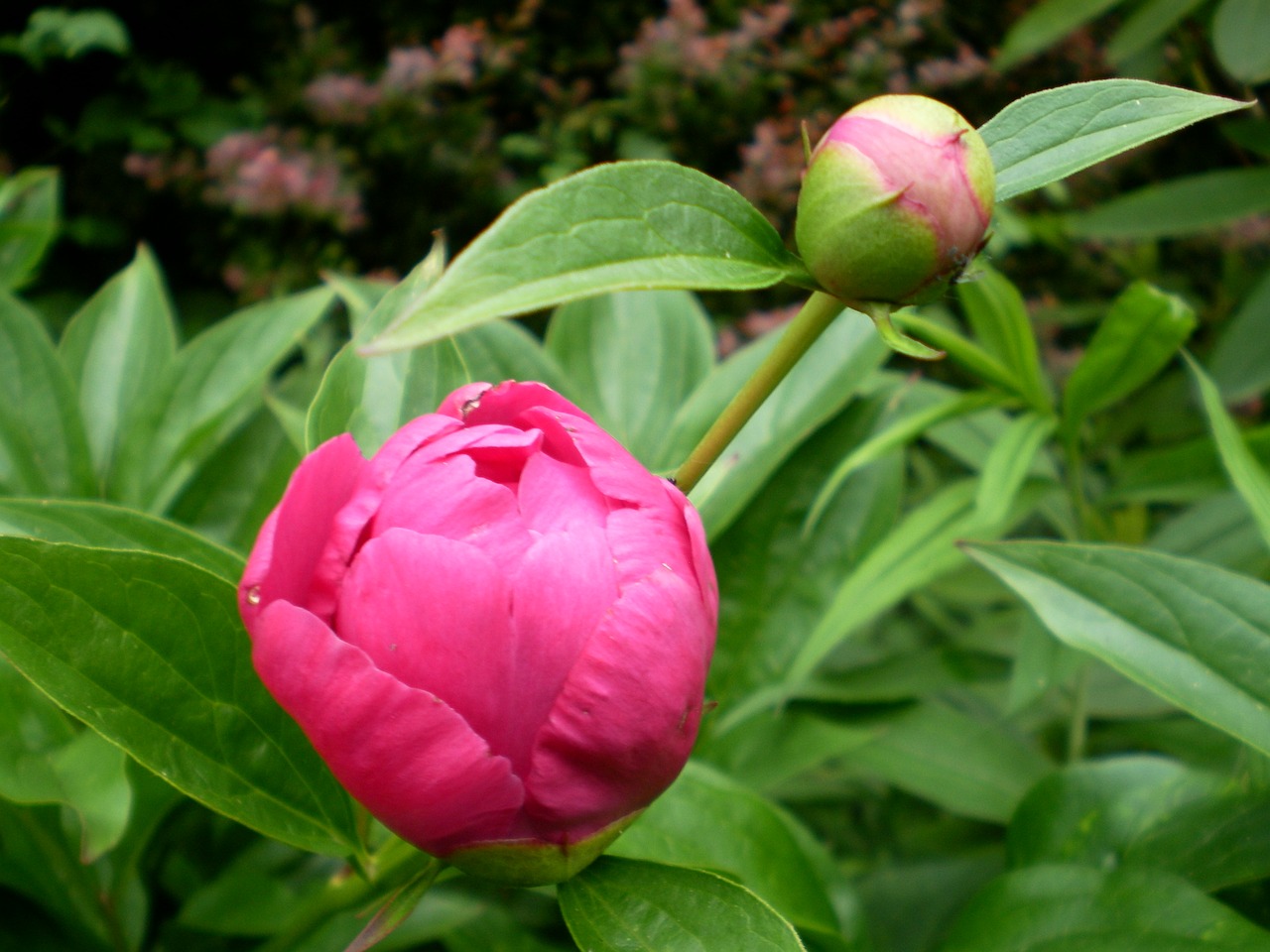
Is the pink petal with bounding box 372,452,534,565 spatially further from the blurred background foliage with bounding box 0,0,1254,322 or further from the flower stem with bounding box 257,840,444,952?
the blurred background foliage with bounding box 0,0,1254,322

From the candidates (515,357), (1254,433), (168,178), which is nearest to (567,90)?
(168,178)

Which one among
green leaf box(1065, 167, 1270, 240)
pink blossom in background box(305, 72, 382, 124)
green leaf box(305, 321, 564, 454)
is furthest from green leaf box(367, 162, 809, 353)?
pink blossom in background box(305, 72, 382, 124)

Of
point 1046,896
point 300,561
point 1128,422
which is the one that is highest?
point 300,561

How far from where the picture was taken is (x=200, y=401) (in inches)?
27.4

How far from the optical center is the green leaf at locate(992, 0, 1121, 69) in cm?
119

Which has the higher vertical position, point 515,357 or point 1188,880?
point 515,357

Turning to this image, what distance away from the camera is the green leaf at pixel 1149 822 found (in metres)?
0.49

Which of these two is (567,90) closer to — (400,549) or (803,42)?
(803,42)

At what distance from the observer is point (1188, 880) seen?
491 mm

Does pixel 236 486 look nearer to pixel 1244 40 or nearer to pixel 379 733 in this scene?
pixel 379 733

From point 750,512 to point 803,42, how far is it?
121 centimetres

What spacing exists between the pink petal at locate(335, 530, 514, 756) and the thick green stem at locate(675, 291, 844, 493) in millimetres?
78

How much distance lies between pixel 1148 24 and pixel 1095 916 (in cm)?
98

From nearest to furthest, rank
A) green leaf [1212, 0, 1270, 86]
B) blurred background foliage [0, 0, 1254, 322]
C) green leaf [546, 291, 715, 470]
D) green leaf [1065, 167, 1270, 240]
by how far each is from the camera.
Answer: green leaf [546, 291, 715, 470] → green leaf [1212, 0, 1270, 86] → green leaf [1065, 167, 1270, 240] → blurred background foliage [0, 0, 1254, 322]
